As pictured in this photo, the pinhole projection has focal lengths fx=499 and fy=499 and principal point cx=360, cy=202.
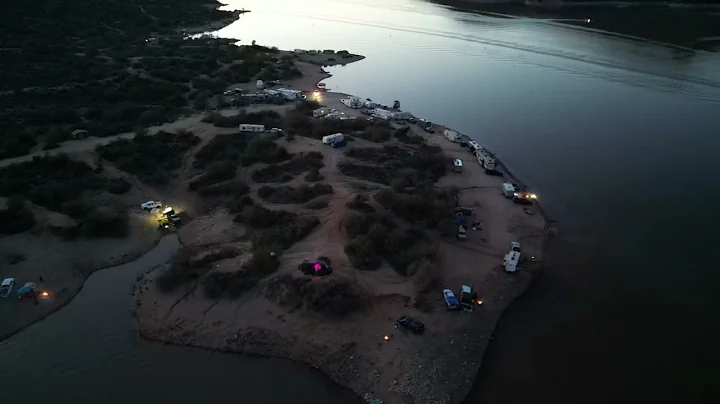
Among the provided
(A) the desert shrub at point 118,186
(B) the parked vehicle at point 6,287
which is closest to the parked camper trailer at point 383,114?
(A) the desert shrub at point 118,186

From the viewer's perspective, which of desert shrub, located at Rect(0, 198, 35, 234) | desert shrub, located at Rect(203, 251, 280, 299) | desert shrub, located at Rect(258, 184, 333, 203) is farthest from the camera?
desert shrub, located at Rect(258, 184, 333, 203)

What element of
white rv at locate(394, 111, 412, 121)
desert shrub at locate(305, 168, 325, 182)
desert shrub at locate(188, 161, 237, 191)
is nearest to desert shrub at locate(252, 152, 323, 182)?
desert shrub at locate(305, 168, 325, 182)

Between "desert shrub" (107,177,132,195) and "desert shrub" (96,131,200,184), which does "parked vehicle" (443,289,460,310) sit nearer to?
"desert shrub" (96,131,200,184)

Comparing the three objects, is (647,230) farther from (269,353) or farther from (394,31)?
(394,31)

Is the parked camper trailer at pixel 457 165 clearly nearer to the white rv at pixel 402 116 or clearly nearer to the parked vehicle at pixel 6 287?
the white rv at pixel 402 116

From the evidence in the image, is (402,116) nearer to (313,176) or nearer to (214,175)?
(313,176)

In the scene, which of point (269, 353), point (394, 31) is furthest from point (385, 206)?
point (394, 31)
